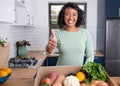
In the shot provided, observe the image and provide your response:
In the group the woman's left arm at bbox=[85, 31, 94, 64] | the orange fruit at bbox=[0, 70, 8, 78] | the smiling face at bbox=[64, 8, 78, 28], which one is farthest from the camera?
the woman's left arm at bbox=[85, 31, 94, 64]

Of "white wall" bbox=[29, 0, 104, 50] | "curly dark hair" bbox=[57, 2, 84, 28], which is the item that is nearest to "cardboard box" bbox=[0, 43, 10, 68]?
"curly dark hair" bbox=[57, 2, 84, 28]

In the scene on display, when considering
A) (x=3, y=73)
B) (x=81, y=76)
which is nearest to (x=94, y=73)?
(x=81, y=76)

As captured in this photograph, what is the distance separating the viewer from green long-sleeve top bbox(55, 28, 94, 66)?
66.6 inches

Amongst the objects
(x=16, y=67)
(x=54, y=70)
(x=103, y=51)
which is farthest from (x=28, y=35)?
(x=54, y=70)

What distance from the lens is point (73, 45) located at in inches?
66.6

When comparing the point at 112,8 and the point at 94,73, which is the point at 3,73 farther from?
the point at 112,8

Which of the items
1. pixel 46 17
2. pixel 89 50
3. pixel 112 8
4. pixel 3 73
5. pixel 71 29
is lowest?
pixel 3 73

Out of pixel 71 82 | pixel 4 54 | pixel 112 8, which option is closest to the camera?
pixel 71 82

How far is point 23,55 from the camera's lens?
350cm

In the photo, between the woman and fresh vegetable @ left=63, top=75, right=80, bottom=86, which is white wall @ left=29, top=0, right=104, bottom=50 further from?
fresh vegetable @ left=63, top=75, right=80, bottom=86

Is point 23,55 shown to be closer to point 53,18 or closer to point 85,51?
point 53,18

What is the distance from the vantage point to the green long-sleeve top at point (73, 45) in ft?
5.55

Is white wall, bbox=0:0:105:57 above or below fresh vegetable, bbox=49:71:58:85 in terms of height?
above

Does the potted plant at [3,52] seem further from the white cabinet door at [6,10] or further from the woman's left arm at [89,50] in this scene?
the woman's left arm at [89,50]
